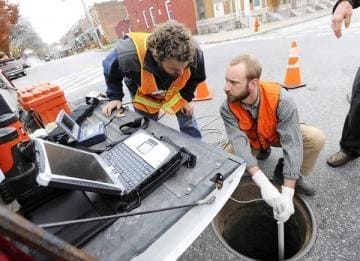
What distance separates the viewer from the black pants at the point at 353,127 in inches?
78.2

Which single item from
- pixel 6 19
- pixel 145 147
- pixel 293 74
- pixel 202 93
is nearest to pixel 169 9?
pixel 6 19

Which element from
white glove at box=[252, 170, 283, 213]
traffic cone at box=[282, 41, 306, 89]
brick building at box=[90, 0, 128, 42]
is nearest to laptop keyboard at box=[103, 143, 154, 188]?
white glove at box=[252, 170, 283, 213]

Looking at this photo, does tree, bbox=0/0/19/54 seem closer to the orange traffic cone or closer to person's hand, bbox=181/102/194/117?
the orange traffic cone

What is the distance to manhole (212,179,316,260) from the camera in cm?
192

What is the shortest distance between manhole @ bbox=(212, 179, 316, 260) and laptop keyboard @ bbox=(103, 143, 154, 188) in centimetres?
96

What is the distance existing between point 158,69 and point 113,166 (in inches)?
36.6

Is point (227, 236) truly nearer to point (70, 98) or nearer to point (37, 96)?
point (37, 96)

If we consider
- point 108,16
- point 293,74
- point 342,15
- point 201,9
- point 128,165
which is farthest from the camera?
point 108,16

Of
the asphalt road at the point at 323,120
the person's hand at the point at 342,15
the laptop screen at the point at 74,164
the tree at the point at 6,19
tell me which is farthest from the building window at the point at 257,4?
the tree at the point at 6,19

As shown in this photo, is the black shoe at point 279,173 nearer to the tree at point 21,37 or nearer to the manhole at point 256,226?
the manhole at point 256,226

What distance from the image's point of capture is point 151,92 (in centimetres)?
207

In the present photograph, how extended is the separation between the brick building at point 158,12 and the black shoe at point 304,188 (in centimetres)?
1874

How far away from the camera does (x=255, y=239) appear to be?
245 centimetres

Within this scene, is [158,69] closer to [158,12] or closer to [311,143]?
[311,143]
